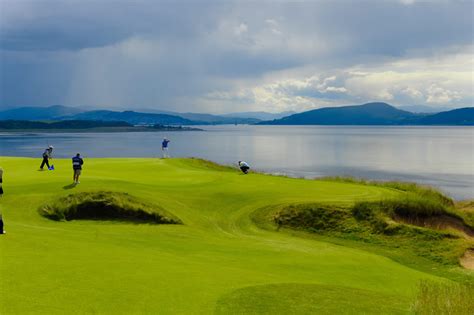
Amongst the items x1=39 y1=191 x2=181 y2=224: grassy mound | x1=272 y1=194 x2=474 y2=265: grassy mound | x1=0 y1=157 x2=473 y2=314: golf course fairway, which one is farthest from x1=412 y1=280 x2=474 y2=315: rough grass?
x1=39 y1=191 x2=181 y2=224: grassy mound

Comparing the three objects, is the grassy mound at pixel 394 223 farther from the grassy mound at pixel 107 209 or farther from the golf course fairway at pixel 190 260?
the grassy mound at pixel 107 209

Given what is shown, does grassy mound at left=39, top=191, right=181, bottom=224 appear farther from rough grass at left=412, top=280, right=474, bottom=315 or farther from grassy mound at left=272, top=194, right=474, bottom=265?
rough grass at left=412, top=280, right=474, bottom=315

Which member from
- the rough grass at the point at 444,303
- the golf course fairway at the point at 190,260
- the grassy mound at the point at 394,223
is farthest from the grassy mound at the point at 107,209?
the rough grass at the point at 444,303

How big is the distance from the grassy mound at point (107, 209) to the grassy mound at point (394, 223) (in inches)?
310

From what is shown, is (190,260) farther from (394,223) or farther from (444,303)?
(394,223)

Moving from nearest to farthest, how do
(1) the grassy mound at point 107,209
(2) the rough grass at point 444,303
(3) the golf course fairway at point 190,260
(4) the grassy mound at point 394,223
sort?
(2) the rough grass at point 444,303
(3) the golf course fairway at point 190,260
(4) the grassy mound at point 394,223
(1) the grassy mound at point 107,209

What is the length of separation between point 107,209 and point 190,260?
1294 cm

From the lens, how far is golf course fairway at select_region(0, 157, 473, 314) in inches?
444

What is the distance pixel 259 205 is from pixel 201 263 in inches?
575

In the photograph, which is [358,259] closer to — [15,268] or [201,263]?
[201,263]

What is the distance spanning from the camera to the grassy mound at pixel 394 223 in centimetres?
2588

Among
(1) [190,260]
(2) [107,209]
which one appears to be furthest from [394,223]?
(2) [107,209]

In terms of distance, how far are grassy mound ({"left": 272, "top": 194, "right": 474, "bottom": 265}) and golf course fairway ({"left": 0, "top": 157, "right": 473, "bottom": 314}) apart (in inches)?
54.6

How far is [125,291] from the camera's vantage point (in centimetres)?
1159
